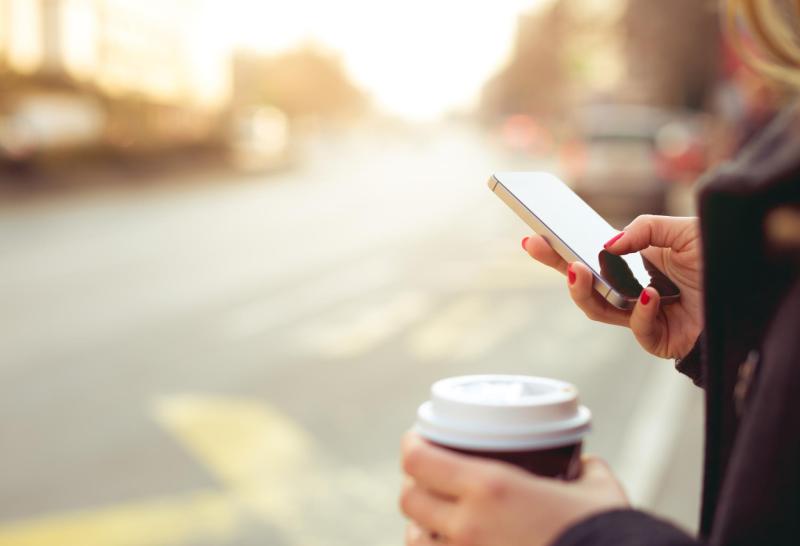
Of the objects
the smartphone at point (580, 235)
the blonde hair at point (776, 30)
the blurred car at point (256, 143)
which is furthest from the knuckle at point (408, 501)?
the blurred car at point (256, 143)

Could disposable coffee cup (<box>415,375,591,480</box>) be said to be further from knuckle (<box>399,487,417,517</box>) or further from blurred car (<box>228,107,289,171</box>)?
blurred car (<box>228,107,289,171</box>)

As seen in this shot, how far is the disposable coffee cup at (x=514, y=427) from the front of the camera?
42.0 inches

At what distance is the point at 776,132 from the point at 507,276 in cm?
1039

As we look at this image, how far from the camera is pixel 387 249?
13508 millimetres

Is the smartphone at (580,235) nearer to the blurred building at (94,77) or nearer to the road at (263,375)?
the road at (263,375)

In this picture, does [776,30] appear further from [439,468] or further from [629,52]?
[629,52]

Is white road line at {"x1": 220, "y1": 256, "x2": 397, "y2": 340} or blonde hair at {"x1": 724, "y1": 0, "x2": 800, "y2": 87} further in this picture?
white road line at {"x1": 220, "y1": 256, "x2": 397, "y2": 340}

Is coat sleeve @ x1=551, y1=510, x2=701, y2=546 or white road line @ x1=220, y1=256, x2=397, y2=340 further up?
coat sleeve @ x1=551, y1=510, x2=701, y2=546

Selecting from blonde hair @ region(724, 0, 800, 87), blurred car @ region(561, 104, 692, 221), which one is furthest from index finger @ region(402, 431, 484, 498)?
blurred car @ region(561, 104, 692, 221)

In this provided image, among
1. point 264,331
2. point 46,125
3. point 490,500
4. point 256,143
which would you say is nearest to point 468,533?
point 490,500

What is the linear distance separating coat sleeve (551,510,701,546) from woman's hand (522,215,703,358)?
486 mm

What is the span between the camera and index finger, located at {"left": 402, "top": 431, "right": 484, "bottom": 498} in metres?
1.03

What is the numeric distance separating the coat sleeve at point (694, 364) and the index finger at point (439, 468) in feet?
1.54

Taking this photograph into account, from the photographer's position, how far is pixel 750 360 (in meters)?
1.00
